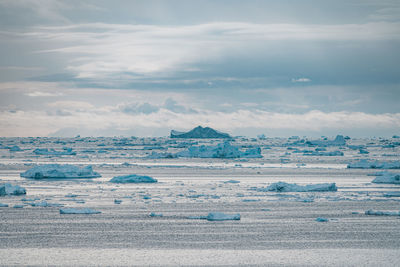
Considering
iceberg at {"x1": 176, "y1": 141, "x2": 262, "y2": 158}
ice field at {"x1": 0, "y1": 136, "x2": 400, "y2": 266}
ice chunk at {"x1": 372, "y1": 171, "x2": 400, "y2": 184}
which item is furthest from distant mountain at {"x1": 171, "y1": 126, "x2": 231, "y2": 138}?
ice field at {"x1": 0, "y1": 136, "x2": 400, "y2": 266}

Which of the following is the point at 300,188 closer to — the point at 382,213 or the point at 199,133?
the point at 382,213

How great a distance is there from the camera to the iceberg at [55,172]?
22000mm

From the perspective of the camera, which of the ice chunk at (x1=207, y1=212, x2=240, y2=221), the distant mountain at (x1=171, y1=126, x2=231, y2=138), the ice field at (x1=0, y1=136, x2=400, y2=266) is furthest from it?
the distant mountain at (x1=171, y1=126, x2=231, y2=138)

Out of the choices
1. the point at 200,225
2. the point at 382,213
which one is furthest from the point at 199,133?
the point at 200,225

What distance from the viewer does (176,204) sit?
14055 mm

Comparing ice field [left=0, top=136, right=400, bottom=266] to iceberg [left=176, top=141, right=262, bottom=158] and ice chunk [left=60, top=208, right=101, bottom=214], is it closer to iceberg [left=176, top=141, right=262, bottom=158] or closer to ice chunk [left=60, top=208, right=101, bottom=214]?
ice chunk [left=60, top=208, right=101, bottom=214]

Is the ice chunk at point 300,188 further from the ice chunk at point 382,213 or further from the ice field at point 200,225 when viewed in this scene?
the ice chunk at point 382,213

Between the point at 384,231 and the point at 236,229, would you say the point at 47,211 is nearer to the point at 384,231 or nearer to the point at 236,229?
the point at 236,229

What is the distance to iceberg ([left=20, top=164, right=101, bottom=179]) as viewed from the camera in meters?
22.0

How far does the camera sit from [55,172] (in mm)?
22125

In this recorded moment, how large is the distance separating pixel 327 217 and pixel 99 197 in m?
6.15

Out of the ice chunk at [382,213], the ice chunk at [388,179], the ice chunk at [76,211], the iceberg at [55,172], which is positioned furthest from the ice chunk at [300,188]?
the iceberg at [55,172]

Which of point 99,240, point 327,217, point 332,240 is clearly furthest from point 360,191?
point 99,240

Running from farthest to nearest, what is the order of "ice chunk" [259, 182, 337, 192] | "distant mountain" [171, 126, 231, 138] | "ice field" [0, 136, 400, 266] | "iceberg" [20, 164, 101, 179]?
"distant mountain" [171, 126, 231, 138] → "iceberg" [20, 164, 101, 179] → "ice chunk" [259, 182, 337, 192] → "ice field" [0, 136, 400, 266]
